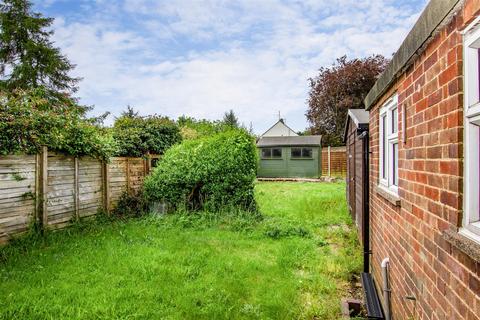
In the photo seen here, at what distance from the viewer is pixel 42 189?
6.33 meters

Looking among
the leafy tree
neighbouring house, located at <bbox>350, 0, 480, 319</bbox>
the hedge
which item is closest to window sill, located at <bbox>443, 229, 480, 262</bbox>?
neighbouring house, located at <bbox>350, 0, 480, 319</bbox>

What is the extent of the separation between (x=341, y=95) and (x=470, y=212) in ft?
93.1

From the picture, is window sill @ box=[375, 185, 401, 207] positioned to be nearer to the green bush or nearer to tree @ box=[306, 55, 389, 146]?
the green bush

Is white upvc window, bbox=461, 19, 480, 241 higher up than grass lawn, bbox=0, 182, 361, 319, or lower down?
higher up

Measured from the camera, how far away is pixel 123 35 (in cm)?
1116

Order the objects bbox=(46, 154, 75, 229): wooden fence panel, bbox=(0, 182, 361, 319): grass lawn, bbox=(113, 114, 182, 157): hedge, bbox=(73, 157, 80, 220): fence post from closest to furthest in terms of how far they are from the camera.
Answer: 1. bbox=(0, 182, 361, 319): grass lawn
2. bbox=(46, 154, 75, 229): wooden fence panel
3. bbox=(73, 157, 80, 220): fence post
4. bbox=(113, 114, 182, 157): hedge

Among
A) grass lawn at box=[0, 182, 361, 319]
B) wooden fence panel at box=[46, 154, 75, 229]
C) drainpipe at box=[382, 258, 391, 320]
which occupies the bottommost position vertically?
grass lawn at box=[0, 182, 361, 319]

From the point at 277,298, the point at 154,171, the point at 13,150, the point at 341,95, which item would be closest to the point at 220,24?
the point at 154,171

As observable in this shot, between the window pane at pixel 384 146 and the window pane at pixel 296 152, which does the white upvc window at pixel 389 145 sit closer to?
the window pane at pixel 384 146

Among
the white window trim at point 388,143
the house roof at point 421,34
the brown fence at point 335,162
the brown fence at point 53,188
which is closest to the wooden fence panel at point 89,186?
the brown fence at point 53,188

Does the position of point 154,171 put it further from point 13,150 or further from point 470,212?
point 470,212

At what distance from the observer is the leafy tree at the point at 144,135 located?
31.4ft

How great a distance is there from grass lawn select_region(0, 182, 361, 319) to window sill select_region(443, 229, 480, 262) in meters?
2.55

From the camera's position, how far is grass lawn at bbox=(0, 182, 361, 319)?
3691 mm
